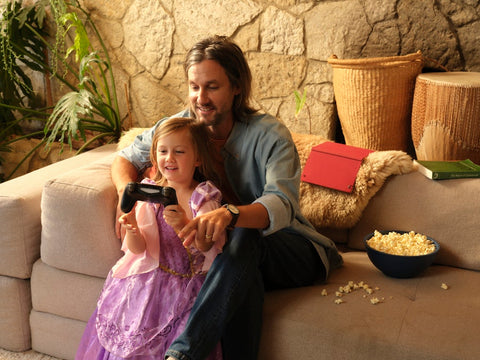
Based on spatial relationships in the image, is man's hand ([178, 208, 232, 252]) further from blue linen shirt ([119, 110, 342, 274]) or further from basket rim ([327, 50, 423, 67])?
basket rim ([327, 50, 423, 67])

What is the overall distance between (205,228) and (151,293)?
286 mm

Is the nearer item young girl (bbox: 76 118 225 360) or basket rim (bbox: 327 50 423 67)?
young girl (bbox: 76 118 225 360)

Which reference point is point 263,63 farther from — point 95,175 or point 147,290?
point 147,290

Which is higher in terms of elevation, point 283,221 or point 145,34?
point 145,34

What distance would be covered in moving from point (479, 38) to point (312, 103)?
80 cm

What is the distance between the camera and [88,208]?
63.5 inches

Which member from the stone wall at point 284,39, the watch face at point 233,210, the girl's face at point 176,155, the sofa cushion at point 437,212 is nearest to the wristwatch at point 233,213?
the watch face at point 233,210

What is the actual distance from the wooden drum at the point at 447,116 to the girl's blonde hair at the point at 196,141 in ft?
3.97

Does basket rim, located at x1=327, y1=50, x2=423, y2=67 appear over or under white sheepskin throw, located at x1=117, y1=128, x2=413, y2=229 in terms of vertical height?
over

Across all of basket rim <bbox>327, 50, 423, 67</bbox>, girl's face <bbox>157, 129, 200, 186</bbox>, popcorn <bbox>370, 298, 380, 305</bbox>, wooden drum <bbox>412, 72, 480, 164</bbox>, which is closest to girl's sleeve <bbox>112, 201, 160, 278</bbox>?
girl's face <bbox>157, 129, 200, 186</bbox>

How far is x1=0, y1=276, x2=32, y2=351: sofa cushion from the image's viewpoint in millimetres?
1772

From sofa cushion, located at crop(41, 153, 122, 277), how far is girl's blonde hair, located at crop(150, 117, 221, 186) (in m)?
0.19

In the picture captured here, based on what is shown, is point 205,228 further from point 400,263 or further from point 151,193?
point 400,263

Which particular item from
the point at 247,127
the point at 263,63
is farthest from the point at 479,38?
the point at 247,127
